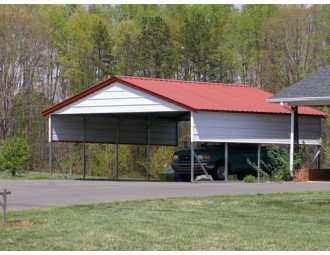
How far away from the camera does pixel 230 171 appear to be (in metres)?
31.8

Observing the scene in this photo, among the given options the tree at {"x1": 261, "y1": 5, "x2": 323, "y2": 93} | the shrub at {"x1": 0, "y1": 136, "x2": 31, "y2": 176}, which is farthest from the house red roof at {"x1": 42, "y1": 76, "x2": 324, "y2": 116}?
the tree at {"x1": 261, "y1": 5, "x2": 323, "y2": 93}

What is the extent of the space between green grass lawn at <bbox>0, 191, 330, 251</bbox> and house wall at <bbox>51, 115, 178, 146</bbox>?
52.0ft

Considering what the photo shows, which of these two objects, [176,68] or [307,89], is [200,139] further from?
[176,68]

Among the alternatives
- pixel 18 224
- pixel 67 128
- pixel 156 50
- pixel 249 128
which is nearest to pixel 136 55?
pixel 156 50

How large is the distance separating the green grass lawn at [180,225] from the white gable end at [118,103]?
10484 millimetres

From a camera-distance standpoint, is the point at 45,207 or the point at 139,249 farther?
the point at 45,207

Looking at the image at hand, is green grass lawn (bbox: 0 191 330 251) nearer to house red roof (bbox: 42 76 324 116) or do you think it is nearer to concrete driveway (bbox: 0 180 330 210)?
concrete driveway (bbox: 0 180 330 210)

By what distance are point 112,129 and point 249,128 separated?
27.9 feet

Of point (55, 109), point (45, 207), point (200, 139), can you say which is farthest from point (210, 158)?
point (45, 207)

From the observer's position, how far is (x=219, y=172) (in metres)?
30.9

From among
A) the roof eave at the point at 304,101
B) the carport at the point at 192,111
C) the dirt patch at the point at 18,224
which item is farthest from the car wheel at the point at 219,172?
the dirt patch at the point at 18,224

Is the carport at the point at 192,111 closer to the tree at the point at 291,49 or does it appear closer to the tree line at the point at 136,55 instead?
the tree line at the point at 136,55

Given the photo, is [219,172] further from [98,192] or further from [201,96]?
[98,192]

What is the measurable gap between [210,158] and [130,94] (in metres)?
3.79
